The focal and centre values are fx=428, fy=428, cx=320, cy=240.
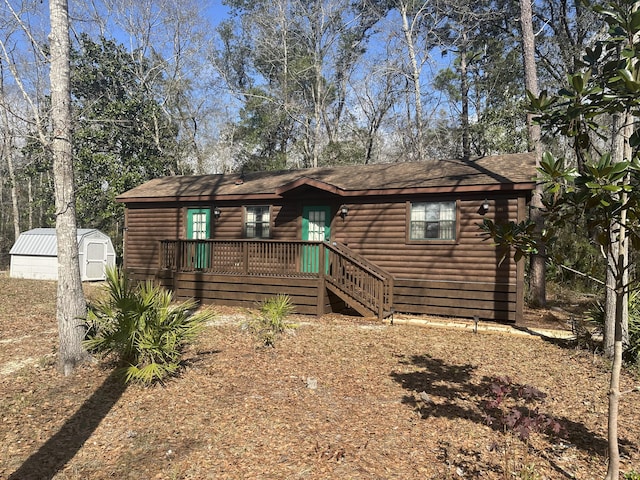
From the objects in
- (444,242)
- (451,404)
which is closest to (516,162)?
(444,242)

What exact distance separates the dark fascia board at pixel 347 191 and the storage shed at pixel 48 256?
5033mm

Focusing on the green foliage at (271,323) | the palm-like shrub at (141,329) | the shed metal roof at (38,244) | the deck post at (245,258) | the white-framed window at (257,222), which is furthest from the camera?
the shed metal roof at (38,244)

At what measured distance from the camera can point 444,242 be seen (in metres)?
10.6

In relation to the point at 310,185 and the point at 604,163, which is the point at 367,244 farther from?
the point at 604,163

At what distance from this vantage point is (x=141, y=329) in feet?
18.7

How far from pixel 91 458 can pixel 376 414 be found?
9.57 ft

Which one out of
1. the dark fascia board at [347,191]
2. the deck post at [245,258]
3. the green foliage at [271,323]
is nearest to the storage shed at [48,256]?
the dark fascia board at [347,191]

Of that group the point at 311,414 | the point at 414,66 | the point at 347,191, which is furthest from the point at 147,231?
the point at 414,66

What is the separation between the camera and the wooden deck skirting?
10.1 meters

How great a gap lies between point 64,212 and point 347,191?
695cm

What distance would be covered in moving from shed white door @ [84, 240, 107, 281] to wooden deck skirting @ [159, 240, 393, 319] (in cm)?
749

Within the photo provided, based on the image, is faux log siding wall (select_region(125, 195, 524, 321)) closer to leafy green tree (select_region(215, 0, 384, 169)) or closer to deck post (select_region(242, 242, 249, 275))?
deck post (select_region(242, 242, 249, 275))

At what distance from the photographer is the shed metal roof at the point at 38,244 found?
1812cm

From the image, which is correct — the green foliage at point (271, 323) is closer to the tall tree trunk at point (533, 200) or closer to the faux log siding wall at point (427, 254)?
the faux log siding wall at point (427, 254)
